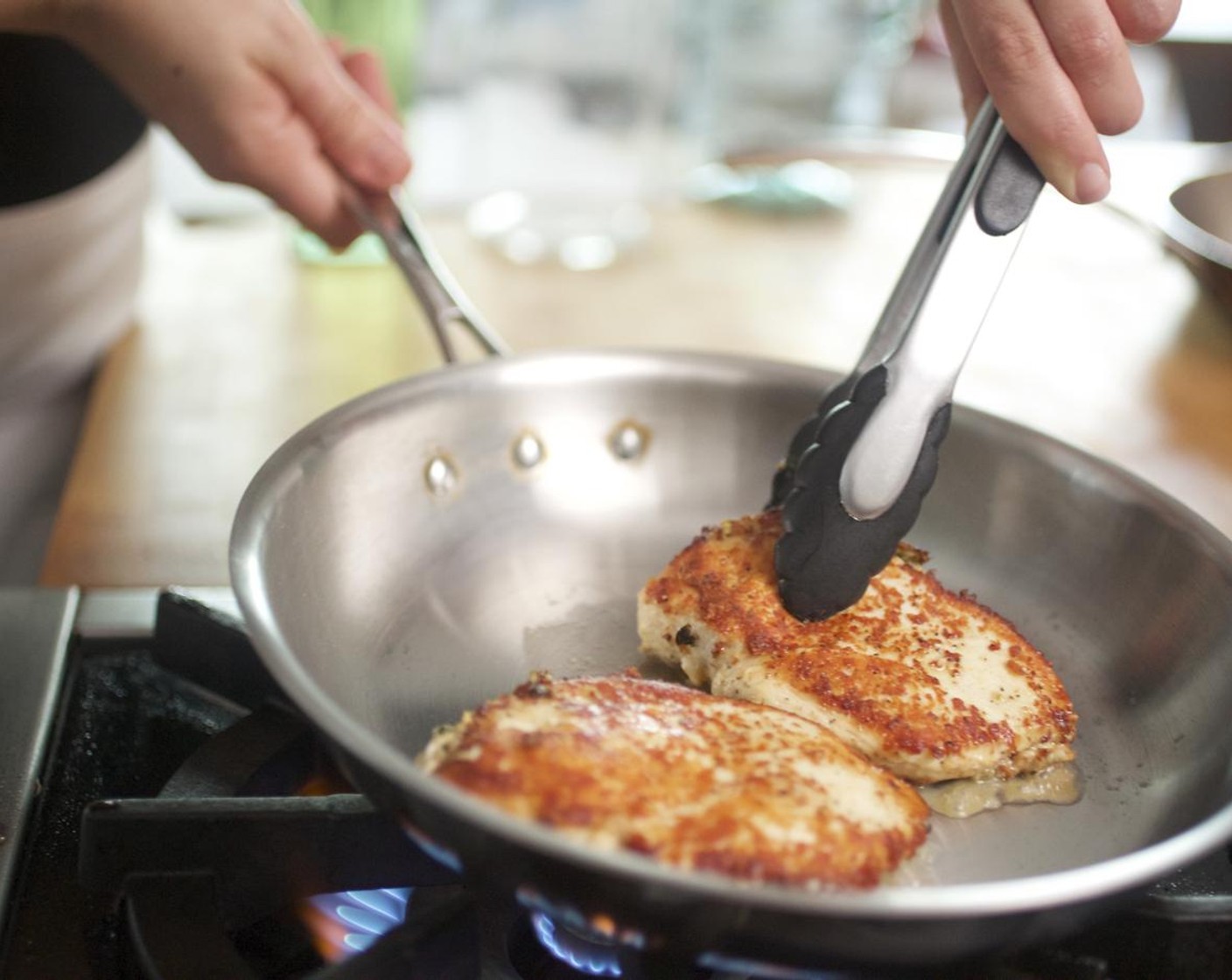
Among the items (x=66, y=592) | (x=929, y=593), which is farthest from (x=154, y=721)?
(x=929, y=593)

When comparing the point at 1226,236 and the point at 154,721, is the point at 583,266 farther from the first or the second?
the point at 154,721

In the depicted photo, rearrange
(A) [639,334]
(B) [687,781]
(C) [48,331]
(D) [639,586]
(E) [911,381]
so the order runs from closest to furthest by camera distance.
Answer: (B) [687,781]
(E) [911,381]
(D) [639,586]
(C) [48,331]
(A) [639,334]

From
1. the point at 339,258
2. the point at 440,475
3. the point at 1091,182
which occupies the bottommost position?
the point at 339,258

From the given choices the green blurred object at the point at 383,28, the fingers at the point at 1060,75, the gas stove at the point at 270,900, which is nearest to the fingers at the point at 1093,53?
the fingers at the point at 1060,75

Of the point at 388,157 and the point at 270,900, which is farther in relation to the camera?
the point at 388,157

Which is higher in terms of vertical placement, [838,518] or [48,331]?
[838,518]

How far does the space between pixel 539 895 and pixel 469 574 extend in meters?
0.41

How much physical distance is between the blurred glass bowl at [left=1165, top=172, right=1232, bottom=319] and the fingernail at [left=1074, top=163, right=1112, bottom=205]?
60 centimetres

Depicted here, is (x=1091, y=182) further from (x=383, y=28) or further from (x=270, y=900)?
(x=383, y=28)

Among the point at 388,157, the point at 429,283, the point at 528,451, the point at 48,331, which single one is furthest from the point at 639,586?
the point at 48,331

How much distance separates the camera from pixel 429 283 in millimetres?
986

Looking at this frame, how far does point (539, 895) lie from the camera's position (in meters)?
0.55

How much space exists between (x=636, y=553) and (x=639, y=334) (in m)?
0.51

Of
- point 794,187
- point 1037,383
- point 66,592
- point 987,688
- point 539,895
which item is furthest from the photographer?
point 794,187
